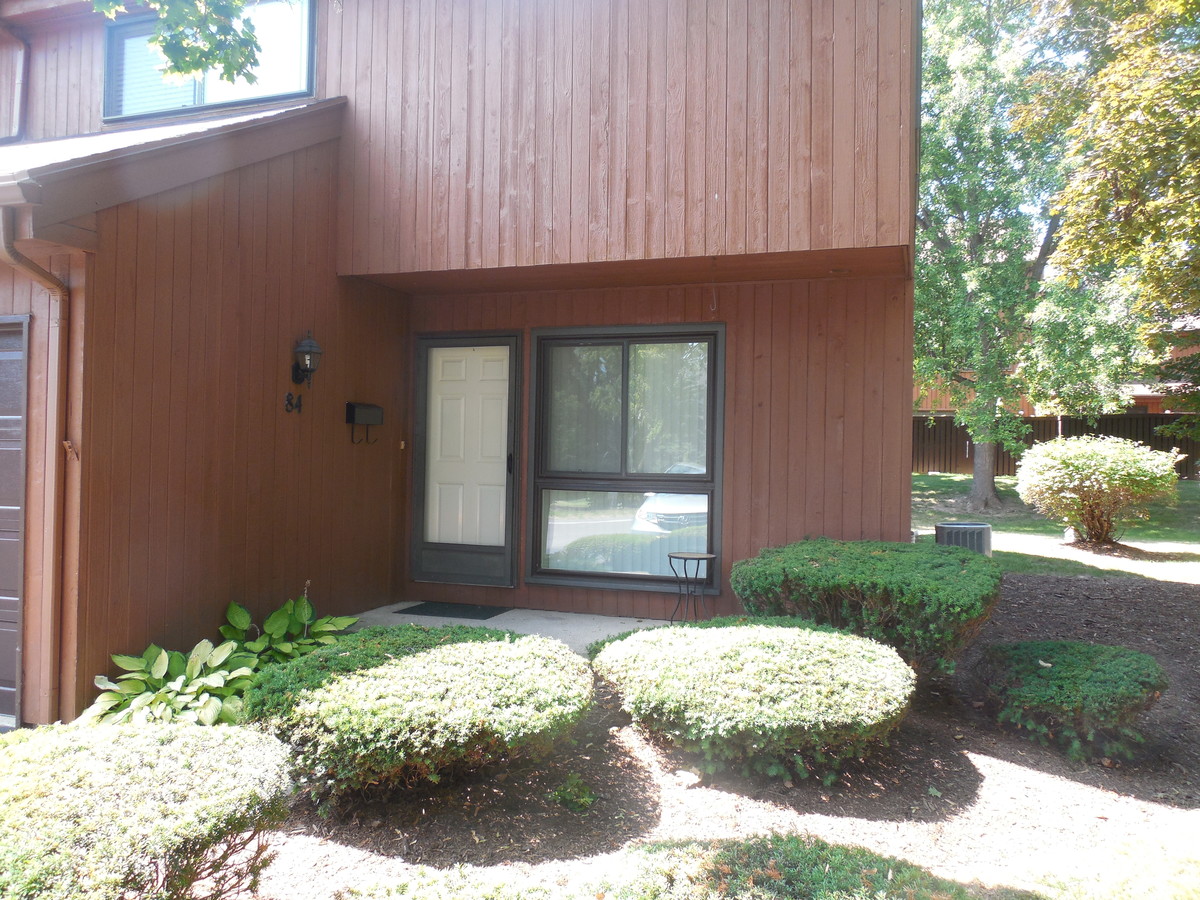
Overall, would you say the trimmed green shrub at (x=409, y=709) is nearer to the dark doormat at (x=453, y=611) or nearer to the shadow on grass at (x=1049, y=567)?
the dark doormat at (x=453, y=611)

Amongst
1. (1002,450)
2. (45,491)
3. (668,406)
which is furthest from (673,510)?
(1002,450)

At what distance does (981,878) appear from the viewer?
275 cm

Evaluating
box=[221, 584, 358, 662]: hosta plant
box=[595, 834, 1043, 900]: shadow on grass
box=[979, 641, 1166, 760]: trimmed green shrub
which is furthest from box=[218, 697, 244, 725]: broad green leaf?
box=[979, 641, 1166, 760]: trimmed green shrub

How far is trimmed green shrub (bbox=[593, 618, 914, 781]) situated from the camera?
3.27 meters

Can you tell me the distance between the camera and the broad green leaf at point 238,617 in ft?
15.6

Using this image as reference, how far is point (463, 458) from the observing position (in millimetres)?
6637

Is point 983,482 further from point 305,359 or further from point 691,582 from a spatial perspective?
point 305,359

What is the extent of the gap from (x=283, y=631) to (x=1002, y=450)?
17565 mm

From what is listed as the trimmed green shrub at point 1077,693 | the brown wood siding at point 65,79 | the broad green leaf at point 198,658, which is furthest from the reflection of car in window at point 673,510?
the brown wood siding at point 65,79

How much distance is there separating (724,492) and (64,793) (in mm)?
4494

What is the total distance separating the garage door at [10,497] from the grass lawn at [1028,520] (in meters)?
9.01

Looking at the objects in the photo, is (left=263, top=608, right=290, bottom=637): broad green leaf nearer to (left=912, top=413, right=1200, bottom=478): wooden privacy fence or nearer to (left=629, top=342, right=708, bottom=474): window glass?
(left=629, top=342, right=708, bottom=474): window glass

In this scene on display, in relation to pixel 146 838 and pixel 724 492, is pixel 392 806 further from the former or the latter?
pixel 724 492

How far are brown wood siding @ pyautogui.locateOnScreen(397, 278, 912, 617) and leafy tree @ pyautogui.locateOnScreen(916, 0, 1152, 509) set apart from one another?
813 centimetres
